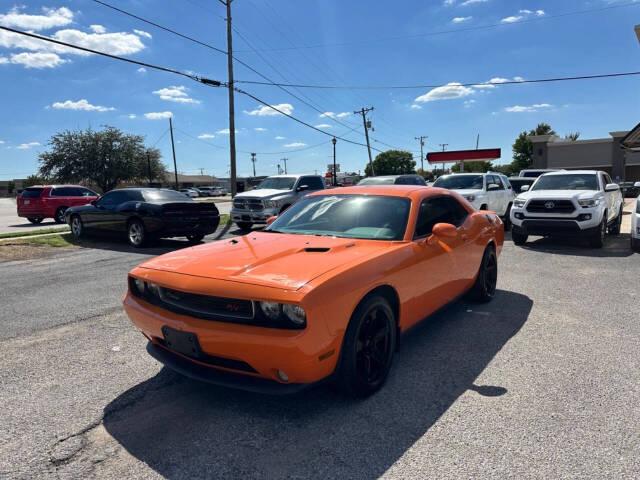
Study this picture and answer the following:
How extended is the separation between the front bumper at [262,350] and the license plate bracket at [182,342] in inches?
1.2

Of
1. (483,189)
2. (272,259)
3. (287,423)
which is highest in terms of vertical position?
(483,189)

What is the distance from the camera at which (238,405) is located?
118 inches

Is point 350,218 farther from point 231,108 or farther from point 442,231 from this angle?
point 231,108

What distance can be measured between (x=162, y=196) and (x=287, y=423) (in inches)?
369

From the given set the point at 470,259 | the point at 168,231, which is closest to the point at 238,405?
the point at 470,259

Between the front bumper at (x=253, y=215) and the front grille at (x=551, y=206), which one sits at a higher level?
the front grille at (x=551, y=206)

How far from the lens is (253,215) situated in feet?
45.4

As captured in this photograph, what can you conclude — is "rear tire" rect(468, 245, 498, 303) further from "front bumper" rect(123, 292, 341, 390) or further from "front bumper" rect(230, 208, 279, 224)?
"front bumper" rect(230, 208, 279, 224)

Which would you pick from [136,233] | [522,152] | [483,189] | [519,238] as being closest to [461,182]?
[483,189]

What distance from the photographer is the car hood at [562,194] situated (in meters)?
9.54

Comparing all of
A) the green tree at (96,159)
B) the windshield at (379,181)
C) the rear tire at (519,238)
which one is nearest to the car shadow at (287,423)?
the rear tire at (519,238)

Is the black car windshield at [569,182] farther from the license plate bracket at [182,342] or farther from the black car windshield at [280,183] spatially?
the license plate bracket at [182,342]

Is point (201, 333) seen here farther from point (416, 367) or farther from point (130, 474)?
point (416, 367)

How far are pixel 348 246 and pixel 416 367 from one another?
3.77 feet
